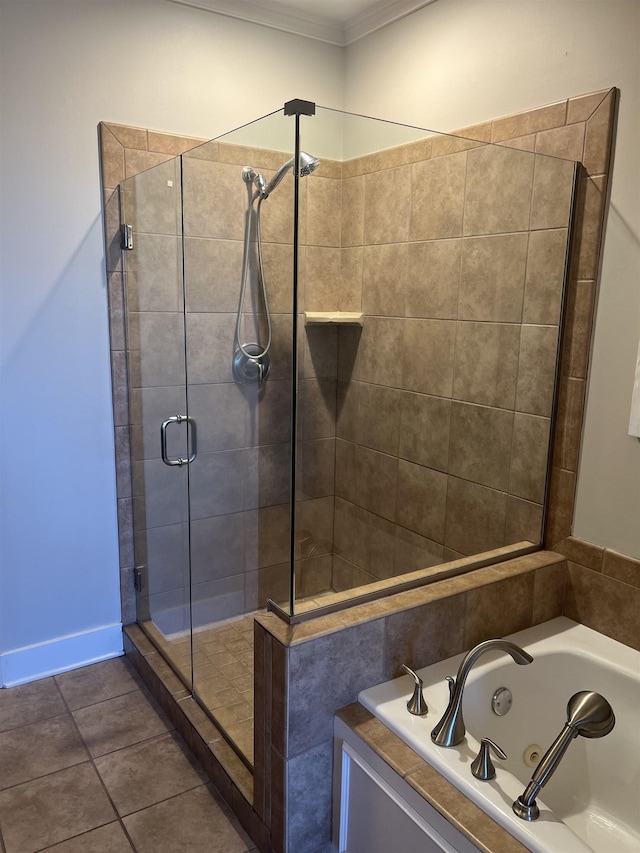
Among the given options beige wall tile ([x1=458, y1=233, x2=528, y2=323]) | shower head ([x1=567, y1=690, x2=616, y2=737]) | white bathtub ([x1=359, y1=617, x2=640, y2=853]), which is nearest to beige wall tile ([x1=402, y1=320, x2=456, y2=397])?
beige wall tile ([x1=458, y1=233, x2=528, y2=323])

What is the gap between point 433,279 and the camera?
212 cm

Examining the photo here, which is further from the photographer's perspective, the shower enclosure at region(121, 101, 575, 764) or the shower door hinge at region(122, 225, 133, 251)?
the shower door hinge at region(122, 225, 133, 251)

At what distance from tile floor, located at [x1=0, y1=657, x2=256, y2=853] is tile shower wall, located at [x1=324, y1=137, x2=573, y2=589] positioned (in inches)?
33.1

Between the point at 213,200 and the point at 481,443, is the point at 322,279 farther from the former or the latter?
the point at 481,443

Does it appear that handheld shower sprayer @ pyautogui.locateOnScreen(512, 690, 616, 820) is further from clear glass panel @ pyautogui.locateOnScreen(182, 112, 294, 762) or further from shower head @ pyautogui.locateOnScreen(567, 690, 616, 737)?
clear glass panel @ pyautogui.locateOnScreen(182, 112, 294, 762)

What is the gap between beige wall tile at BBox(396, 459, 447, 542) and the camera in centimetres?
215

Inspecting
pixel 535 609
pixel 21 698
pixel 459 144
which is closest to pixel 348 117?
pixel 459 144

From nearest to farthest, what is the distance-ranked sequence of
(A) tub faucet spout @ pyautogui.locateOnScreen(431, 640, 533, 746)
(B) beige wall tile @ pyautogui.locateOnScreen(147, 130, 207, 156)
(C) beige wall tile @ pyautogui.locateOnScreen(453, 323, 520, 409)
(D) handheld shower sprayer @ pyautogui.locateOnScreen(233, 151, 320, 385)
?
(A) tub faucet spout @ pyautogui.locateOnScreen(431, 640, 533, 746) → (D) handheld shower sprayer @ pyautogui.locateOnScreen(233, 151, 320, 385) → (C) beige wall tile @ pyautogui.locateOnScreen(453, 323, 520, 409) → (B) beige wall tile @ pyautogui.locateOnScreen(147, 130, 207, 156)

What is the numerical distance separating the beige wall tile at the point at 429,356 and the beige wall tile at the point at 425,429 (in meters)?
0.04

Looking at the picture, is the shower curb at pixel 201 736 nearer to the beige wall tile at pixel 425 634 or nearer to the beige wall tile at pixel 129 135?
the beige wall tile at pixel 425 634

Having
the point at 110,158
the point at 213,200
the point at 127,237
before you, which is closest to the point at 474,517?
the point at 213,200

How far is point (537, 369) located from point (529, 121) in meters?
0.79

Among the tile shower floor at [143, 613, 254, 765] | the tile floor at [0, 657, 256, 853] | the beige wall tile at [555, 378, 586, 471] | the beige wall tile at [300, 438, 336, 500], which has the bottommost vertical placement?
the tile floor at [0, 657, 256, 853]

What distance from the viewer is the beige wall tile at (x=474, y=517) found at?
208 cm
